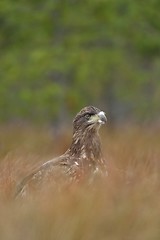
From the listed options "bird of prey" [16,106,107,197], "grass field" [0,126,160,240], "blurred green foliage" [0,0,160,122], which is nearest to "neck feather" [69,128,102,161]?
"bird of prey" [16,106,107,197]

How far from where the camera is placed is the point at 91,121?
27.5 feet

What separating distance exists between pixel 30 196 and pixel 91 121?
155cm

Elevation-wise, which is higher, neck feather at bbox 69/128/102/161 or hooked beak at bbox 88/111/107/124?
hooked beak at bbox 88/111/107/124

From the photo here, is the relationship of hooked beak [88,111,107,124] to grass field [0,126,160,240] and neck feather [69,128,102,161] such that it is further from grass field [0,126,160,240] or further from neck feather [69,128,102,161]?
grass field [0,126,160,240]

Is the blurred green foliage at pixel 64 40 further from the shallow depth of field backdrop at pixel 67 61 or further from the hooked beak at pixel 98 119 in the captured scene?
the hooked beak at pixel 98 119

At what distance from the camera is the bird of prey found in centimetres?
737

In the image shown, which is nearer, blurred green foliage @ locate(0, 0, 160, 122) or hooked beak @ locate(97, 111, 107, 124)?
hooked beak @ locate(97, 111, 107, 124)

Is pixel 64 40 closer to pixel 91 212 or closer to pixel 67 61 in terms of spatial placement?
pixel 67 61

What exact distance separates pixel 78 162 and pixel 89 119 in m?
0.73

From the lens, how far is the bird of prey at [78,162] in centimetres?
737

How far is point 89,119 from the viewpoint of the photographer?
841 centimetres

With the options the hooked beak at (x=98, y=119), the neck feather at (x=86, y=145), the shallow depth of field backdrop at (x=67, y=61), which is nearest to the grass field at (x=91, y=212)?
the neck feather at (x=86, y=145)

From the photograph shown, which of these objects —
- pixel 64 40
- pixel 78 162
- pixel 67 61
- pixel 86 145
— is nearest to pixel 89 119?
pixel 86 145

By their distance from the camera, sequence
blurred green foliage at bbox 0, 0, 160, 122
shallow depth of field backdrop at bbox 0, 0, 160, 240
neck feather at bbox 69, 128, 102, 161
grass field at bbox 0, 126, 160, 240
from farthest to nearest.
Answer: blurred green foliage at bbox 0, 0, 160, 122
shallow depth of field backdrop at bbox 0, 0, 160, 240
neck feather at bbox 69, 128, 102, 161
grass field at bbox 0, 126, 160, 240
